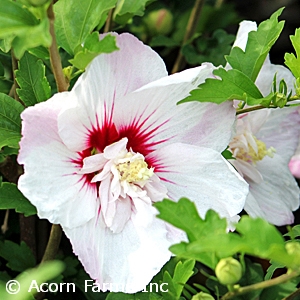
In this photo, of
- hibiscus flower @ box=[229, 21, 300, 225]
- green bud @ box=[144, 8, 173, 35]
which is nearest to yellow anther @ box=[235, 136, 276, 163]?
hibiscus flower @ box=[229, 21, 300, 225]

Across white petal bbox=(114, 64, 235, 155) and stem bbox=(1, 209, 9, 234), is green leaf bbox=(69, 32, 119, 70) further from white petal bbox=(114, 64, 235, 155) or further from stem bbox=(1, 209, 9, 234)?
stem bbox=(1, 209, 9, 234)

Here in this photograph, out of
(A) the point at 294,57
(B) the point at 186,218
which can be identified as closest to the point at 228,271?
(B) the point at 186,218

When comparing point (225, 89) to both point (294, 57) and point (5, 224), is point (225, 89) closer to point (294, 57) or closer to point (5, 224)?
point (294, 57)

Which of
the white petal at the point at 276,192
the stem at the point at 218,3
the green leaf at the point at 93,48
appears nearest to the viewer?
the green leaf at the point at 93,48

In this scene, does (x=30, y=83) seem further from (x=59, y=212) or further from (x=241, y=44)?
(x=241, y=44)

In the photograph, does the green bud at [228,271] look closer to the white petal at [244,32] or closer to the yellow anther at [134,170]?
the yellow anther at [134,170]

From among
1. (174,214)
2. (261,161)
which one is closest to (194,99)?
(174,214)

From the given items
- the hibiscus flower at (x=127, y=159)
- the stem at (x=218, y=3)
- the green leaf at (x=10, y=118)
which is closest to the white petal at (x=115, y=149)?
the hibiscus flower at (x=127, y=159)
